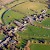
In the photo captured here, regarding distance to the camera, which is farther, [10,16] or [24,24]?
[10,16]

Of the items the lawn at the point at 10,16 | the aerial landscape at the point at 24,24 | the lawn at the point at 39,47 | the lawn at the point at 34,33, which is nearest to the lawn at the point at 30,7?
the aerial landscape at the point at 24,24

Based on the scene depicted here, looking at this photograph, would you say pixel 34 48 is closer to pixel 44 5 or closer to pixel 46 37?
pixel 46 37

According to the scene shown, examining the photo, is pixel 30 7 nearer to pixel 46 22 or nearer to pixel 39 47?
pixel 46 22

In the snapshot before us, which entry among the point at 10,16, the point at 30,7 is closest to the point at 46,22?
the point at 10,16

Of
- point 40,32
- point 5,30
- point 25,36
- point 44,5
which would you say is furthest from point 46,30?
point 44,5

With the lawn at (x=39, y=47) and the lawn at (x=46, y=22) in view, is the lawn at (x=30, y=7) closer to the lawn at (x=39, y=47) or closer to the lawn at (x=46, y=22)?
the lawn at (x=46, y=22)

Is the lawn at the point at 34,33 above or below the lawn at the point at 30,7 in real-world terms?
above

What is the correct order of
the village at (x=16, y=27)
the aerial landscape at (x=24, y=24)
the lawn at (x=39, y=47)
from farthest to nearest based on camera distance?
the village at (x=16, y=27) < the aerial landscape at (x=24, y=24) < the lawn at (x=39, y=47)
